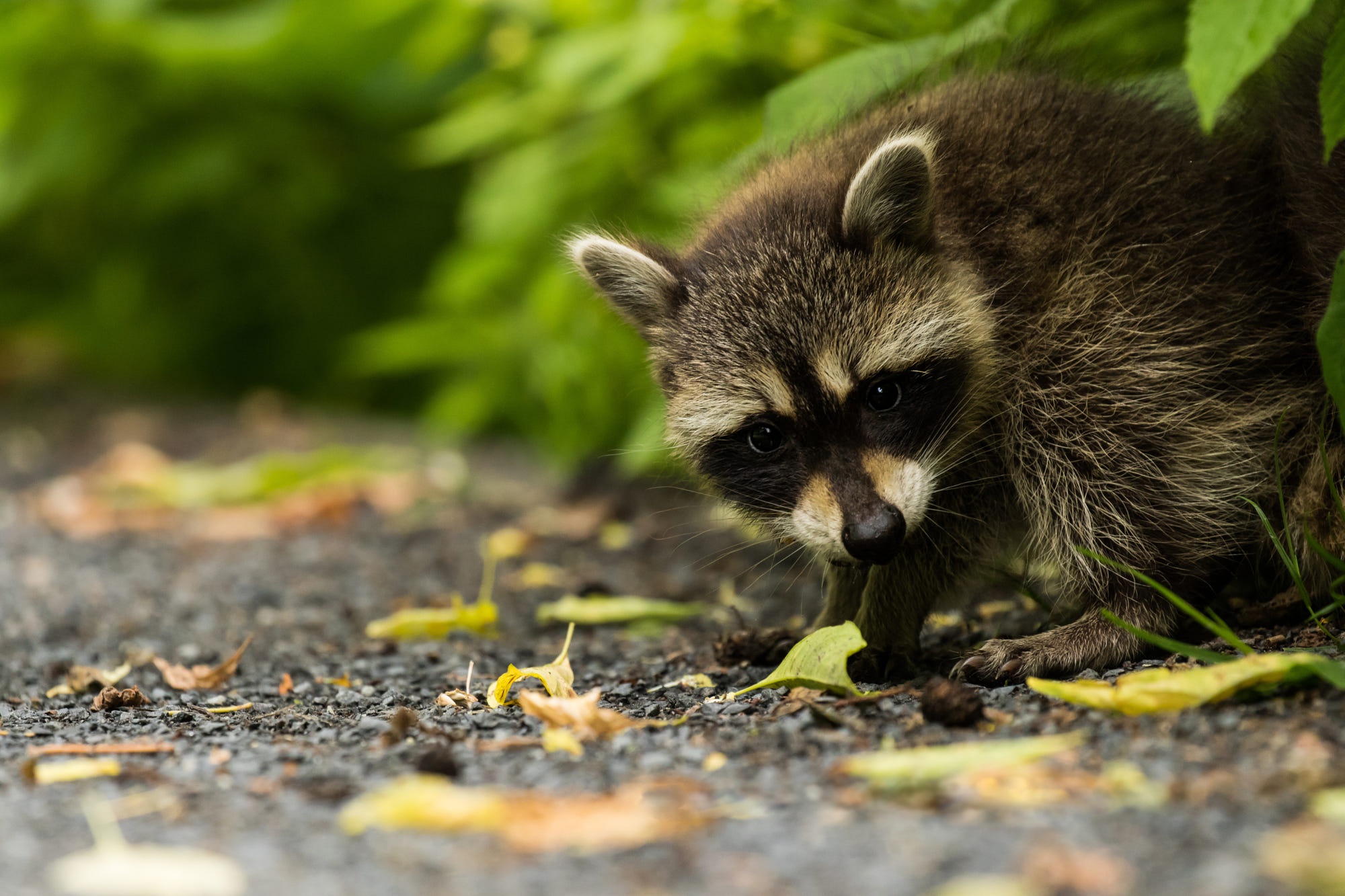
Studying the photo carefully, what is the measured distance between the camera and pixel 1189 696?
2.62 metres

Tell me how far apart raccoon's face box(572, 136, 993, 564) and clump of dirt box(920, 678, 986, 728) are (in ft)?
1.83

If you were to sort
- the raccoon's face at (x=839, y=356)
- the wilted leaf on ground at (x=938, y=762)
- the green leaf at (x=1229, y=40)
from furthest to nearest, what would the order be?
the raccoon's face at (x=839, y=356) < the green leaf at (x=1229, y=40) < the wilted leaf on ground at (x=938, y=762)

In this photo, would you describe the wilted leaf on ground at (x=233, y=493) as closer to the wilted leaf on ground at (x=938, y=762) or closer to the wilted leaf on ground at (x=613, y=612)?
the wilted leaf on ground at (x=613, y=612)

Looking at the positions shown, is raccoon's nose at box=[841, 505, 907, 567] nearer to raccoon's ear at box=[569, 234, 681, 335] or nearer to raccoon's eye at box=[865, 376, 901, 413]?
raccoon's eye at box=[865, 376, 901, 413]

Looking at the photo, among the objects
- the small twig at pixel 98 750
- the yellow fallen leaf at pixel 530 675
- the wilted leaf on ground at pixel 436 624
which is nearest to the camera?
the small twig at pixel 98 750

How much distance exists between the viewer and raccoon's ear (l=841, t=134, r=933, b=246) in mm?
3477

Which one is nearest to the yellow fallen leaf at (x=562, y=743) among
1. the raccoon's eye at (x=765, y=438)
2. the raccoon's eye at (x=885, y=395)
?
the raccoon's eye at (x=765, y=438)

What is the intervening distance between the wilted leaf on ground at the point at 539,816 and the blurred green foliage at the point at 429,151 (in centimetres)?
171

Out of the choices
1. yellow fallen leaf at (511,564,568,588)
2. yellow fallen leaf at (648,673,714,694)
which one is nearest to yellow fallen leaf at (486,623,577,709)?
yellow fallen leaf at (648,673,714,694)

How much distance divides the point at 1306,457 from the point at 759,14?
2461 mm

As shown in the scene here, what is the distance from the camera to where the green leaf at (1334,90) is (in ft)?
9.18

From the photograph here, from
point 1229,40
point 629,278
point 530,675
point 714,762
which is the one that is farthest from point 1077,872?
point 629,278

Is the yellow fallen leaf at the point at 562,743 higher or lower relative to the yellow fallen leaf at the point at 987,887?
higher

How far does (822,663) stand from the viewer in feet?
10.1
